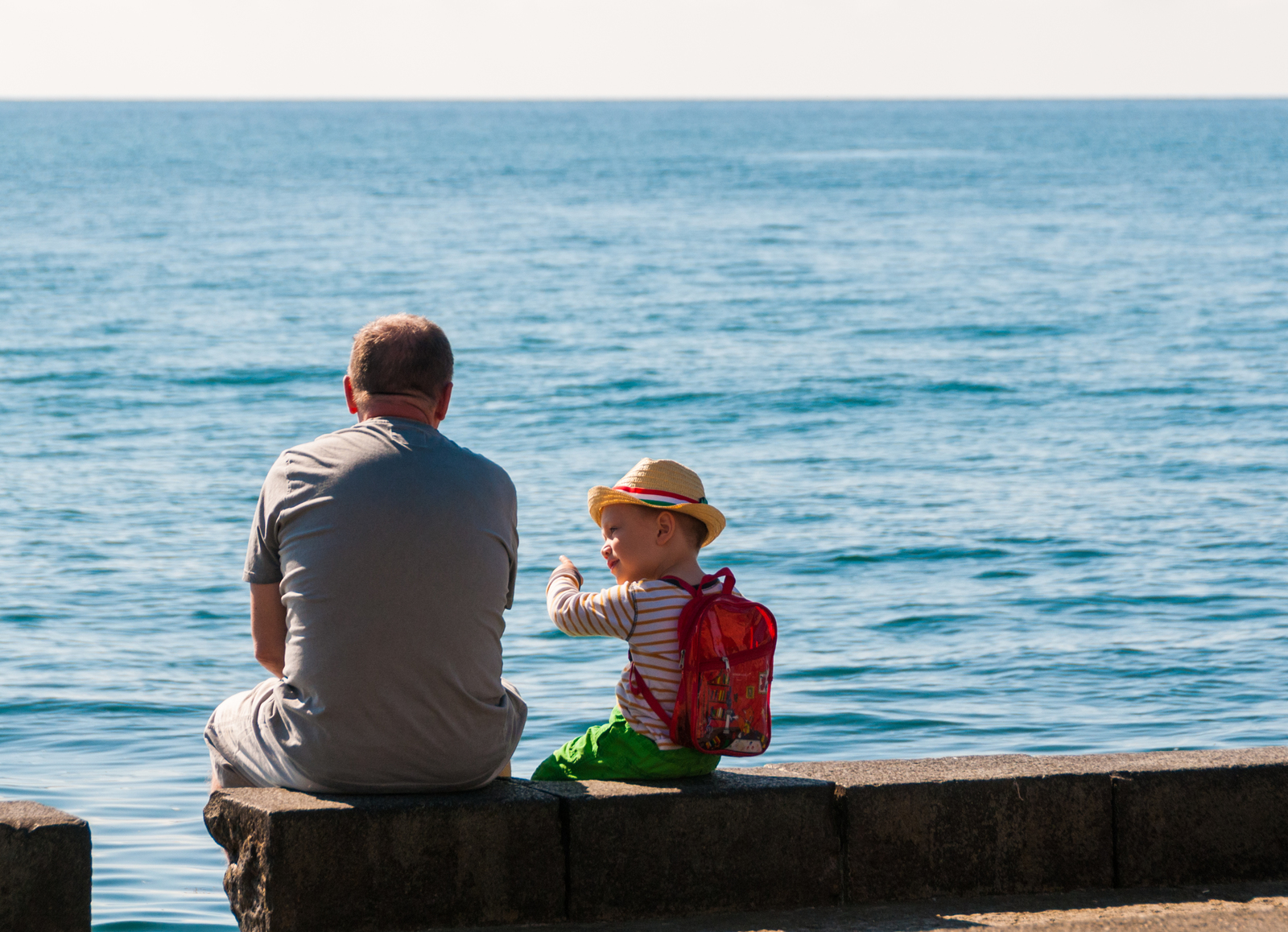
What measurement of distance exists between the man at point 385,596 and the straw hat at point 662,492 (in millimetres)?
372

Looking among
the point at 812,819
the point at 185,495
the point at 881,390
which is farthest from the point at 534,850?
the point at 881,390

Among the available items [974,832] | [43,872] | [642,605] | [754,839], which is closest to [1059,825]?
[974,832]

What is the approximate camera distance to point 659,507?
3965 mm

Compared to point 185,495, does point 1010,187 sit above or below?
above

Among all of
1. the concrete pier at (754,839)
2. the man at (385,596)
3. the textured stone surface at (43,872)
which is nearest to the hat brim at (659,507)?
the man at (385,596)

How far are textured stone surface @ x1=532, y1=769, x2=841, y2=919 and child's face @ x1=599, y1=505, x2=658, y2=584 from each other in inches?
21.2

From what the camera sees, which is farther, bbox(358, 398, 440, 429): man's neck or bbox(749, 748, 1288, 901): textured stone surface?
bbox(749, 748, 1288, 901): textured stone surface

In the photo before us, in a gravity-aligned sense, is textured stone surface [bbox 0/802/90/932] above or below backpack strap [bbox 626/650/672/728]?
below

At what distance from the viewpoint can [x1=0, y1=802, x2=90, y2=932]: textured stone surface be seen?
341cm

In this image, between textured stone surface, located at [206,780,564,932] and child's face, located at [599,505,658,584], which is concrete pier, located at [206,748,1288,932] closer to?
textured stone surface, located at [206,780,564,932]

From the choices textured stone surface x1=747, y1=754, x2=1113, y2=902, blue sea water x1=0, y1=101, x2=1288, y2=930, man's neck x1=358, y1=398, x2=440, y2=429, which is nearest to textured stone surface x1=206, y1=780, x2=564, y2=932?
textured stone surface x1=747, y1=754, x2=1113, y2=902

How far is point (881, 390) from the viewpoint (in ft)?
69.5

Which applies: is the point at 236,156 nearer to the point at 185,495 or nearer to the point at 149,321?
the point at 149,321

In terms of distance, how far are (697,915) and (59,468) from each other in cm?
1383
